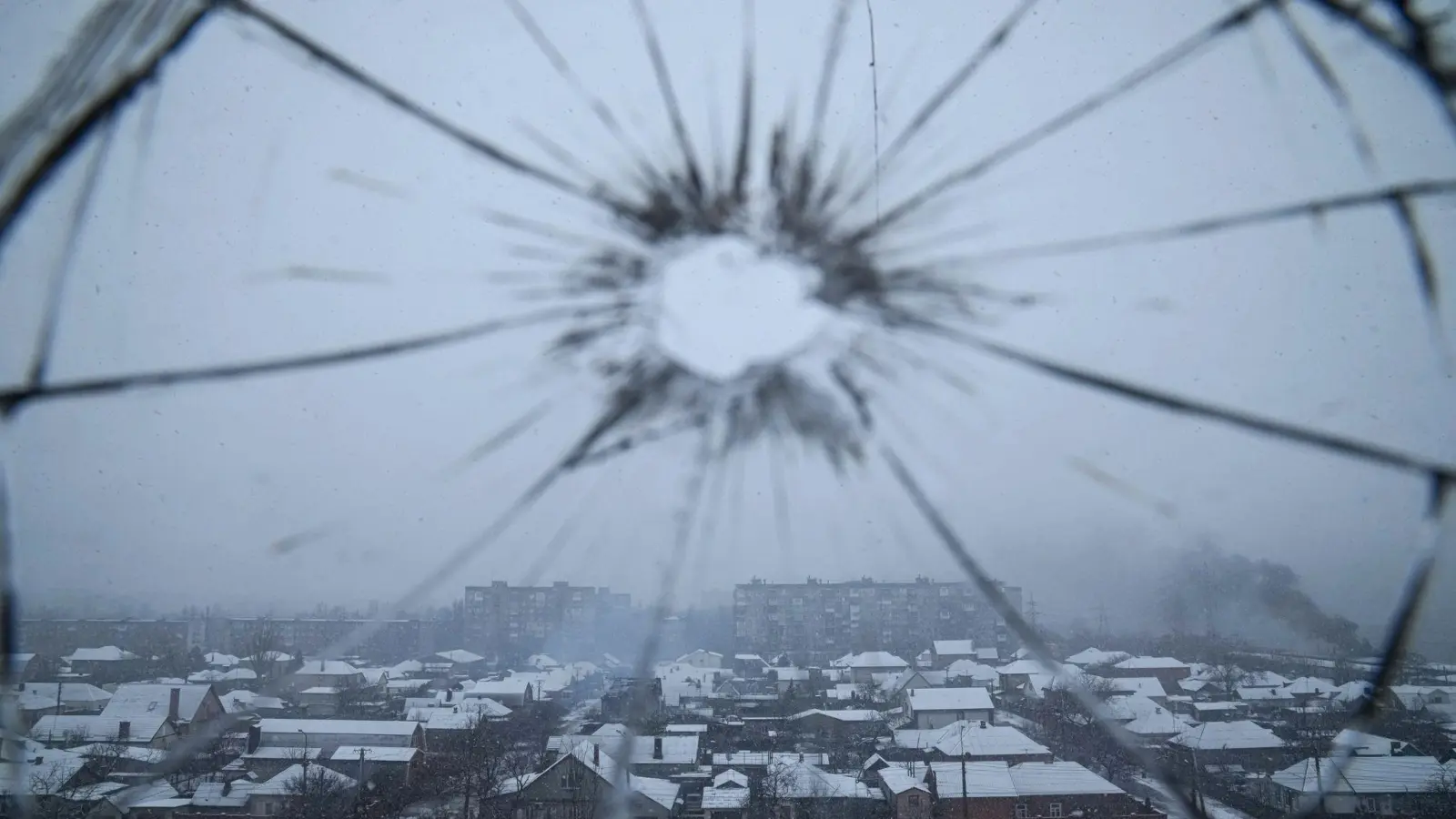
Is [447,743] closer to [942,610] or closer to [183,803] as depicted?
[183,803]

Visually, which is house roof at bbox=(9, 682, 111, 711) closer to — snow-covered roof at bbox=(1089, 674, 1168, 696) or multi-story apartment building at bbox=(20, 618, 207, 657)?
multi-story apartment building at bbox=(20, 618, 207, 657)

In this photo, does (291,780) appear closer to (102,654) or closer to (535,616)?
(102,654)

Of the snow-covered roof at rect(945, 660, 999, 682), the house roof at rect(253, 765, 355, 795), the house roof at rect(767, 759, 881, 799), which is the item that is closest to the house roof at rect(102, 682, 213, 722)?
the house roof at rect(253, 765, 355, 795)

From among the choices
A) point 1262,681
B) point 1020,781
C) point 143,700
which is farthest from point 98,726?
point 1262,681

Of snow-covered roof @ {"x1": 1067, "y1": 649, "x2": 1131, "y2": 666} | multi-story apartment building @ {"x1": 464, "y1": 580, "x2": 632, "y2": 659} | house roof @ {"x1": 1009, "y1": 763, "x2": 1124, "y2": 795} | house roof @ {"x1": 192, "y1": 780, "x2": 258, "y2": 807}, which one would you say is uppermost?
multi-story apartment building @ {"x1": 464, "y1": 580, "x2": 632, "y2": 659}

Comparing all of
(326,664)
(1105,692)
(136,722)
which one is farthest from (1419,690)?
(136,722)
